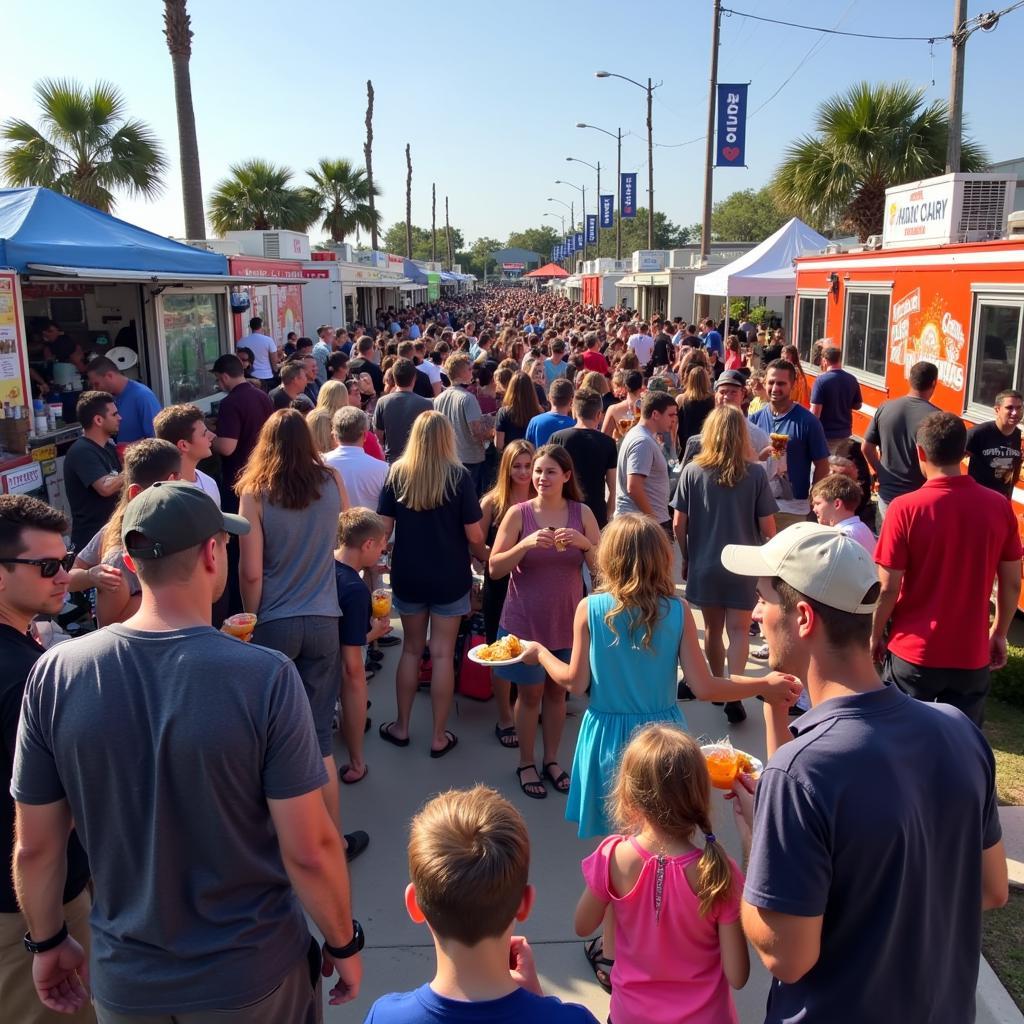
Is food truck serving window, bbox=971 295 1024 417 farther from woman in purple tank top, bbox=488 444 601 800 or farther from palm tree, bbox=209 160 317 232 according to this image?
palm tree, bbox=209 160 317 232

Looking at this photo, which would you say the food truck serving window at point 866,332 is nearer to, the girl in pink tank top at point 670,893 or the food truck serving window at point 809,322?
the food truck serving window at point 809,322

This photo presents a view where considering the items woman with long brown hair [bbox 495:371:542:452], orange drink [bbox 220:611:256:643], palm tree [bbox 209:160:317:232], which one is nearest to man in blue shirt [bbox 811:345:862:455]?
woman with long brown hair [bbox 495:371:542:452]

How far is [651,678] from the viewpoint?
341 centimetres

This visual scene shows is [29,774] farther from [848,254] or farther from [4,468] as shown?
[848,254]

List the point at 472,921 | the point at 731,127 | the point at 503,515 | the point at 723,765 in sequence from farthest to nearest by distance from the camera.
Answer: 1. the point at 731,127
2. the point at 503,515
3. the point at 723,765
4. the point at 472,921

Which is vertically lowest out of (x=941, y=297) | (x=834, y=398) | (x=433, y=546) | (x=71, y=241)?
(x=433, y=546)

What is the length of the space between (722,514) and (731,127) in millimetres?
18026

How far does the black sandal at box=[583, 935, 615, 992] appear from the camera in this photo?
10.9 feet

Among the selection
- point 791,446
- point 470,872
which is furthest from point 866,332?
point 470,872

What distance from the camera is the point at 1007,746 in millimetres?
5180

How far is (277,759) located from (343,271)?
24.6m

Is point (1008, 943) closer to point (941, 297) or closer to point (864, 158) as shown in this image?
point (941, 297)

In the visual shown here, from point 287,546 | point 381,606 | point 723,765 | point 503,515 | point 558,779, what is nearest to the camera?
point 723,765

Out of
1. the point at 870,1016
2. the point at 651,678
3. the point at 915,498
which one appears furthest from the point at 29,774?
A: the point at 915,498
